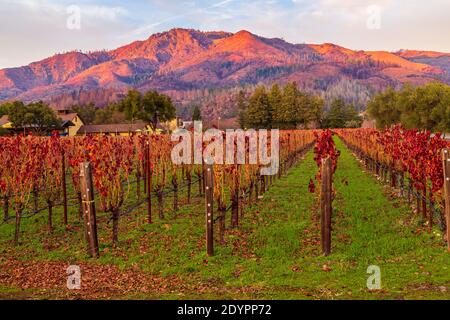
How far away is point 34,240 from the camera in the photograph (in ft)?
33.3

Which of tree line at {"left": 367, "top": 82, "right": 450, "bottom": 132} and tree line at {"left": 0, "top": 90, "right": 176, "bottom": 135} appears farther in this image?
tree line at {"left": 0, "top": 90, "right": 176, "bottom": 135}

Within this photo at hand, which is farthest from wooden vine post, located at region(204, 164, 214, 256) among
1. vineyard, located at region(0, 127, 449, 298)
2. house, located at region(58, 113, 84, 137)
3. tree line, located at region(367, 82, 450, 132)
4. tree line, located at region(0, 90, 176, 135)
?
house, located at region(58, 113, 84, 137)

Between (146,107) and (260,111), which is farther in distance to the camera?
(260,111)

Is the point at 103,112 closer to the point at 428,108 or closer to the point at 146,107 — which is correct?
the point at 146,107

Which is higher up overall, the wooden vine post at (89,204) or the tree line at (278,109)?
the tree line at (278,109)

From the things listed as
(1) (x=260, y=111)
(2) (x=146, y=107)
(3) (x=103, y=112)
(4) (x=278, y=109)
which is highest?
(3) (x=103, y=112)

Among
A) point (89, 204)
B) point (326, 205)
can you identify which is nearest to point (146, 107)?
point (89, 204)

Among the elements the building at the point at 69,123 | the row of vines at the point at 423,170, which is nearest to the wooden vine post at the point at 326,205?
the row of vines at the point at 423,170

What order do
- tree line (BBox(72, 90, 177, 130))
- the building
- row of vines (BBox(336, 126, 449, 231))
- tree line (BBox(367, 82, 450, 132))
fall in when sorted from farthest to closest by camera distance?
tree line (BBox(72, 90, 177, 130)) < the building < tree line (BBox(367, 82, 450, 132)) < row of vines (BBox(336, 126, 449, 231))

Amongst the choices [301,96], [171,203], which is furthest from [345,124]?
[171,203]

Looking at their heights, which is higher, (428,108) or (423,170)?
(428,108)

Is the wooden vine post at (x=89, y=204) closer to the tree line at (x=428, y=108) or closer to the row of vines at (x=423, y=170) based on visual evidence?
the row of vines at (x=423, y=170)

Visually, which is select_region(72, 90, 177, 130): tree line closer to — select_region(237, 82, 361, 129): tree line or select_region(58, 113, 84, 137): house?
select_region(58, 113, 84, 137): house

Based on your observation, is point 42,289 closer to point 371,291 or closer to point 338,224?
point 371,291
